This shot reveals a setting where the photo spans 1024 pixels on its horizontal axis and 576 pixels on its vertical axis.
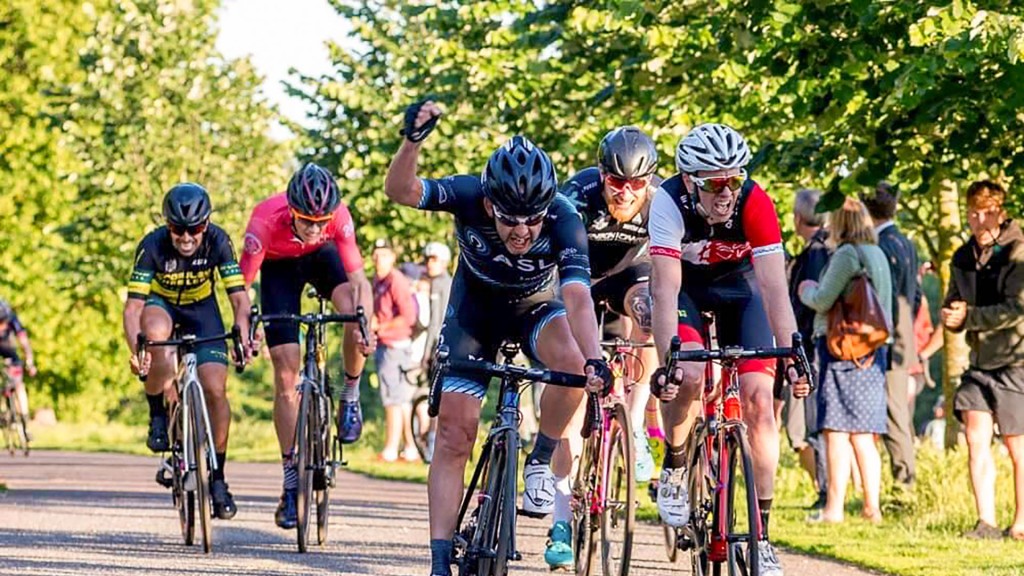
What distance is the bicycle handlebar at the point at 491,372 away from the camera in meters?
8.09

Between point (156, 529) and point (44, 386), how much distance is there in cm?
3460

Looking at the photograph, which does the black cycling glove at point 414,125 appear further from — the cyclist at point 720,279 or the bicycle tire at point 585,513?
the bicycle tire at point 585,513

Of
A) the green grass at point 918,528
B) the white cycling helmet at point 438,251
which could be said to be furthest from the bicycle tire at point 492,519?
the white cycling helmet at point 438,251

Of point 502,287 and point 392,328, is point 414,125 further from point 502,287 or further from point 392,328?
→ point 392,328

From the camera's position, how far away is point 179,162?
36.8 m

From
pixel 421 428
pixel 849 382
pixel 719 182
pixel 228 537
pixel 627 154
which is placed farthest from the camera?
pixel 421 428

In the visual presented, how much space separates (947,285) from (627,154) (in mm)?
8225

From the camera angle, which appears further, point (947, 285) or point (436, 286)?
point (436, 286)

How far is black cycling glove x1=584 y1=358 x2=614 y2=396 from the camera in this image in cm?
805

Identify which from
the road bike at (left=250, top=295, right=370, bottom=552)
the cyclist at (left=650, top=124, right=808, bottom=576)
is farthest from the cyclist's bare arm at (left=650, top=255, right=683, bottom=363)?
the road bike at (left=250, top=295, right=370, bottom=552)

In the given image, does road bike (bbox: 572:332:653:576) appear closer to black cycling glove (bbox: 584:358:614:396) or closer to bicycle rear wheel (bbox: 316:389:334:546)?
black cycling glove (bbox: 584:358:614:396)

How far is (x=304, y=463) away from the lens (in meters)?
12.2

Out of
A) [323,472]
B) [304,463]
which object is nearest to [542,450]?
[304,463]

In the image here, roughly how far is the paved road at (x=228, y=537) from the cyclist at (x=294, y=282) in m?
0.63
